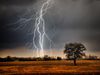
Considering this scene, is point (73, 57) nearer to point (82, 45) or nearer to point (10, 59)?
point (82, 45)

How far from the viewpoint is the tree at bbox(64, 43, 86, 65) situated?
81.5 meters

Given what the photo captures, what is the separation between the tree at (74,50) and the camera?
81500 millimetres

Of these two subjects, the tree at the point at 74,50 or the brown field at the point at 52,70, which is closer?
the brown field at the point at 52,70

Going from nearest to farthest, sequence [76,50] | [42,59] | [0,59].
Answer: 1. [76,50]
2. [0,59]
3. [42,59]

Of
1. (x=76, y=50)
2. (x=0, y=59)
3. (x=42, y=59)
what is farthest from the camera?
(x=42, y=59)

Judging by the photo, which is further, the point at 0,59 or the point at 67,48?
the point at 0,59

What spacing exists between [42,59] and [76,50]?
5752 centimetres

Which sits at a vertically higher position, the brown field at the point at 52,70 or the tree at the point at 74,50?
the tree at the point at 74,50

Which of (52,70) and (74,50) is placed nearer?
(52,70)

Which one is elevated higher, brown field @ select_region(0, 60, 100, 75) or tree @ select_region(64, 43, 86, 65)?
tree @ select_region(64, 43, 86, 65)

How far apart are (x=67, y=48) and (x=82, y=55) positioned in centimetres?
454

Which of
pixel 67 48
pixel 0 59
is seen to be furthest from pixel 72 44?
pixel 0 59

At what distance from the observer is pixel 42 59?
137375 millimetres

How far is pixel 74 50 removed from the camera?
268 feet
